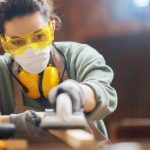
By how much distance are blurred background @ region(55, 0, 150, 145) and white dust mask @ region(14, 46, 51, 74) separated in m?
0.77

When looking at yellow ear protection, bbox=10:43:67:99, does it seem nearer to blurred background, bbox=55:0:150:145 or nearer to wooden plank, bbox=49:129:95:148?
wooden plank, bbox=49:129:95:148

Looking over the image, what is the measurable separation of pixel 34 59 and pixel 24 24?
8 centimetres

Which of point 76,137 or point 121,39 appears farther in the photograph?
point 121,39

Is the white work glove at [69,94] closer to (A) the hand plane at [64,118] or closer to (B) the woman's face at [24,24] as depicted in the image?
(A) the hand plane at [64,118]

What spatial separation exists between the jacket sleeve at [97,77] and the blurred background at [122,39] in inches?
29.9

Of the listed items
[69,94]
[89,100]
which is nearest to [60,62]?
[89,100]

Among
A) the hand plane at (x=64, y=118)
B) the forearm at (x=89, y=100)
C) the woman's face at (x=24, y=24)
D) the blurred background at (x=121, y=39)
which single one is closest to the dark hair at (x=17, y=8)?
the woman's face at (x=24, y=24)

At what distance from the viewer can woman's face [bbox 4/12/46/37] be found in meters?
0.74

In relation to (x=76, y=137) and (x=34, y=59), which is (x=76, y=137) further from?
(x=34, y=59)

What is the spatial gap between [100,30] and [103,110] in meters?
1.03

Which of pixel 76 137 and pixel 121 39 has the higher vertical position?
pixel 76 137

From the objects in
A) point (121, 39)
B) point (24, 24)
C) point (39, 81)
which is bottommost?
point (121, 39)

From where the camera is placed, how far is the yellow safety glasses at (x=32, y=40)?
74cm

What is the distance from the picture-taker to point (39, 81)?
784 mm
